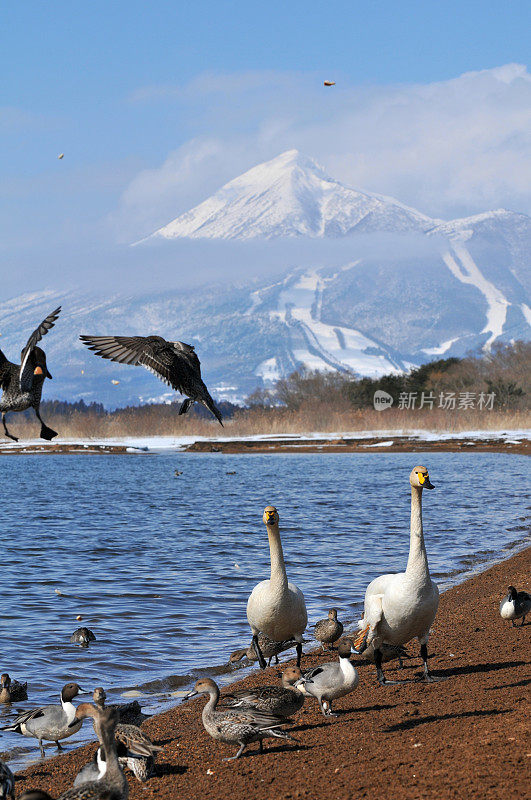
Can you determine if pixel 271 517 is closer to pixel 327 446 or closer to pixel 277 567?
pixel 277 567

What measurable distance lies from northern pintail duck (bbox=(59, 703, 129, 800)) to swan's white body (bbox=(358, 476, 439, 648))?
13.2ft

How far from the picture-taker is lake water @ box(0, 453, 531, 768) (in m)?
12.5

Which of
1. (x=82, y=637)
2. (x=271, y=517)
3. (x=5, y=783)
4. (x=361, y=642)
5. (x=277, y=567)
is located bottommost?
(x=82, y=637)

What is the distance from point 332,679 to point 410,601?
4.19ft

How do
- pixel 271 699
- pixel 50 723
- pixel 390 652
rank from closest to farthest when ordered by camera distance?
pixel 271 699 < pixel 50 723 < pixel 390 652

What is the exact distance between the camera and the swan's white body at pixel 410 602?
9.31m

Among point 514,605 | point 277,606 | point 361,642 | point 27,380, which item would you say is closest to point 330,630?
point 361,642

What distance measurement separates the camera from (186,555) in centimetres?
2280

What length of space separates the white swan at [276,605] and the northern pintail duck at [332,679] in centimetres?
164

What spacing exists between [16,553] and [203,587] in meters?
8.31

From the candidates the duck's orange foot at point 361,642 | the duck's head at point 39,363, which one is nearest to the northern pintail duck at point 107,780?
the duck's head at point 39,363

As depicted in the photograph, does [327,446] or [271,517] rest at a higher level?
[271,517]

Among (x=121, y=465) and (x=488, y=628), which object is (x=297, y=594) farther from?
(x=121, y=465)

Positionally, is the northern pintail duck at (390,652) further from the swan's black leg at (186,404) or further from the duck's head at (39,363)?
the duck's head at (39,363)
